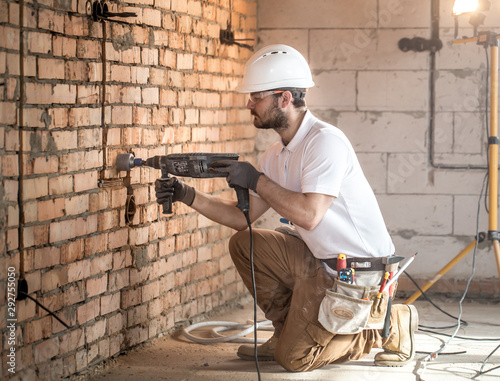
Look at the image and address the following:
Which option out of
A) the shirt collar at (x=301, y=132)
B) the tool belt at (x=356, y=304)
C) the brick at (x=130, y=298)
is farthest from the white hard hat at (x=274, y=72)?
the brick at (x=130, y=298)

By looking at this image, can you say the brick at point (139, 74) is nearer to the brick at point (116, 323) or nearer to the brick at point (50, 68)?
the brick at point (50, 68)

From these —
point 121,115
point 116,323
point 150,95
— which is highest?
point 150,95

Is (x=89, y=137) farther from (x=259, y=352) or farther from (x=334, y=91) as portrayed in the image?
(x=334, y=91)

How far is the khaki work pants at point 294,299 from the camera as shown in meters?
2.75

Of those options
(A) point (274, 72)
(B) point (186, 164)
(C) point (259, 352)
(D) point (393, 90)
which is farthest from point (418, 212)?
(B) point (186, 164)

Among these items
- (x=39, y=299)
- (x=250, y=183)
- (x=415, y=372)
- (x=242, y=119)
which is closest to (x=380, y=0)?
(x=242, y=119)

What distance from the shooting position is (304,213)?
8.60ft

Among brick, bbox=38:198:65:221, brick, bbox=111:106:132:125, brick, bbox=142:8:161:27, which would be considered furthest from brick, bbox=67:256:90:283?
Answer: brick, bbox=142:8:161:27

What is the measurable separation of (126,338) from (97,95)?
3.41 feet

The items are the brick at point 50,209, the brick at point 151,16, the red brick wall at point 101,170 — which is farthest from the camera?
the brick at point 151,16

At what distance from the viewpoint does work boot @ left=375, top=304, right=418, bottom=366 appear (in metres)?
2.86

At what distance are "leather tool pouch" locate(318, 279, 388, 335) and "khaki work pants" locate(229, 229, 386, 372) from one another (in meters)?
0.07

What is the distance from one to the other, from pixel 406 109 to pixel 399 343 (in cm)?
170

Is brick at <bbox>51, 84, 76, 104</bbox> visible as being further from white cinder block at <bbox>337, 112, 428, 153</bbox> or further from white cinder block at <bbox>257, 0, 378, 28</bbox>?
white cinder block at <bbox>337, 112, 428, 153</bbox>
